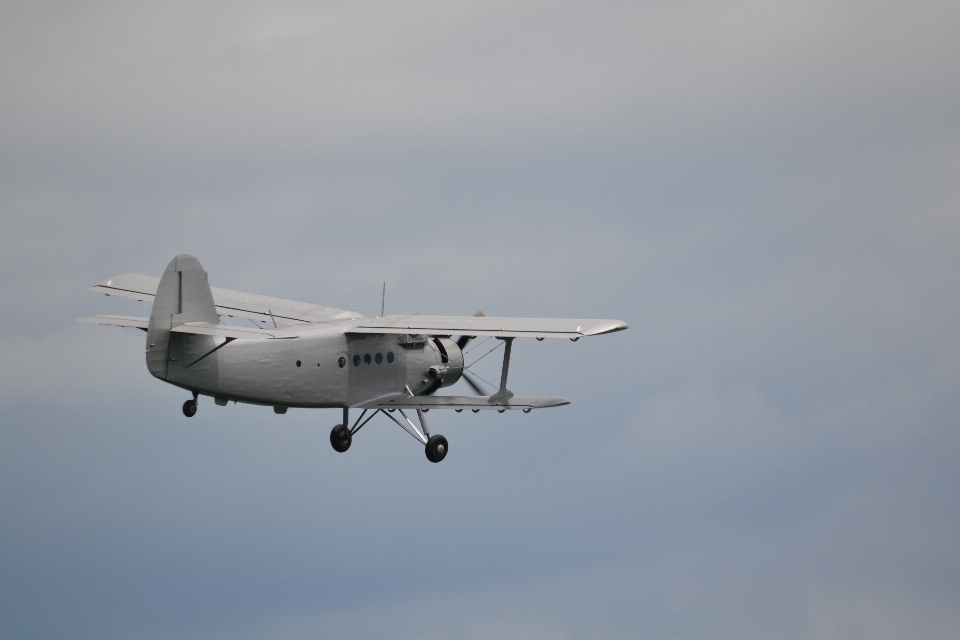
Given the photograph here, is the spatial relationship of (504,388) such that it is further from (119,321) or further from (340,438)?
(119,321)

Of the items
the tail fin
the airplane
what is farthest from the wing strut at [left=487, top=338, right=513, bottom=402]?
the tail fin

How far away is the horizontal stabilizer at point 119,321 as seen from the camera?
28641mm

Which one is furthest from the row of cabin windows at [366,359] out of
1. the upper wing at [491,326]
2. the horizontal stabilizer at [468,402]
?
the horizontal stabilizer at [468,402]

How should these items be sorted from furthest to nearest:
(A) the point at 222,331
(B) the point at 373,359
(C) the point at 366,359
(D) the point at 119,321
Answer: (B) the point at 373,359 < (C) the point at 366,359 < (D) the point at 119,321 < (A) the point at 222,331

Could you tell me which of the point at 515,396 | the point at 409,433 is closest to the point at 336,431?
the point at 409,433

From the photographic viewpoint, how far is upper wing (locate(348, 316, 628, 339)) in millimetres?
28500

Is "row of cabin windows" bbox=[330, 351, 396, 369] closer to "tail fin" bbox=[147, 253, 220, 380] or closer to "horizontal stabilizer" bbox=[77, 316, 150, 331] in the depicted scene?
"tail fin" bbox=[147, 253, 220, 380]

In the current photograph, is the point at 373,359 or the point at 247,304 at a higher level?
the point at 247,304

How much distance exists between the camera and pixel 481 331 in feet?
95.9

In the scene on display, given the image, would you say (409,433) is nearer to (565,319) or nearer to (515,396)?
(515,396)

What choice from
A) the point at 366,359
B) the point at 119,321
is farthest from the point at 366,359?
the point at 119,321

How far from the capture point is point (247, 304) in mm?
33438

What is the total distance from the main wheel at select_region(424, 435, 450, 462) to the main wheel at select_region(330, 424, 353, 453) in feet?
5.03

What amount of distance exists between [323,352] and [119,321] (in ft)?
12.2
